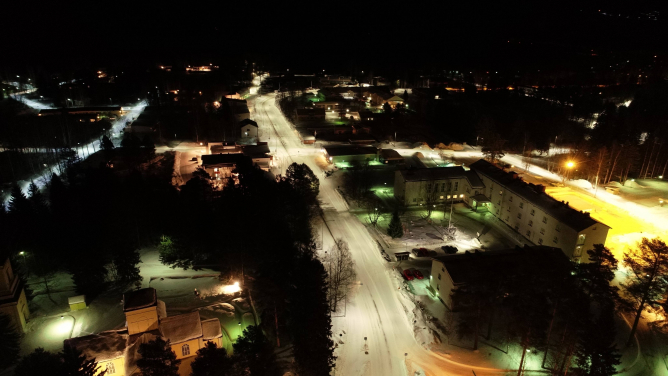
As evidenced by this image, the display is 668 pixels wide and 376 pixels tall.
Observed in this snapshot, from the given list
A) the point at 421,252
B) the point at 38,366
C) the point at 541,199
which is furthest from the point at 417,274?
the point at 38,366

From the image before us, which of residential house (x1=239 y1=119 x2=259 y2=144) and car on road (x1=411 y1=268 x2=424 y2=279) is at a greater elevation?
residential house (x1=239 y1=119 x2=259 y2=144)

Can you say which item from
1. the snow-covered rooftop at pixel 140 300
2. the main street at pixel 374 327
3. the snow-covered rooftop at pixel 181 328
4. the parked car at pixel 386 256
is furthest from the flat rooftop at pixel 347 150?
the snow-covered rooftop at pixel 140 300

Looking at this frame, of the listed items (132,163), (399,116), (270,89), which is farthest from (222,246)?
(270,89)

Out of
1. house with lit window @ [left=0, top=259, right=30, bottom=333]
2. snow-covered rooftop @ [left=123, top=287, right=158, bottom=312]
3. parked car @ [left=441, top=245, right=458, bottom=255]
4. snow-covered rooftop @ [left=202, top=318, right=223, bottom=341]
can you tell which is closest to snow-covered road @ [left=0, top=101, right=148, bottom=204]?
house with lit window @ [left=0, top=259, right=30, bottom=333]

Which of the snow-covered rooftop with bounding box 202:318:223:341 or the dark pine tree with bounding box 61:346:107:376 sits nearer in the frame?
the dark pine tree with bounding box 61:346:107:376

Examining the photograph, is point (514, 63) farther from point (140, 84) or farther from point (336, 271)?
point (336, 271)

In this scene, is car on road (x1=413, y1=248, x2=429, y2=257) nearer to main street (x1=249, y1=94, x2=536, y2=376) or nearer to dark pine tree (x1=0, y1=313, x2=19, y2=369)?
main street (x1=249, y1=94, x2=536, y2=376)

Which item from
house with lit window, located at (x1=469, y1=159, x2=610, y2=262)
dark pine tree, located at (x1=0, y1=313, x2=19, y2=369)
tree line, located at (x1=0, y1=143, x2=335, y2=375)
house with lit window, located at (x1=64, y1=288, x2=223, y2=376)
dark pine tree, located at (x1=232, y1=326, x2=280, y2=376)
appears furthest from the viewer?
house with lit window, located at (x1=469, y1=159, x2=610, y2=262)
